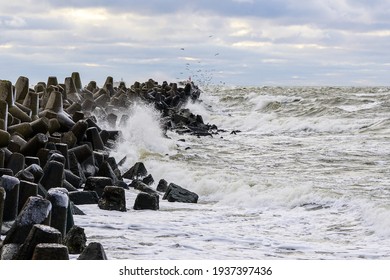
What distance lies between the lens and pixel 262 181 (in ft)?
36.1

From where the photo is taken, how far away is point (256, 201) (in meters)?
9.55

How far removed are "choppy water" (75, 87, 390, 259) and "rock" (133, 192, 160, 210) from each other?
0.14 metres

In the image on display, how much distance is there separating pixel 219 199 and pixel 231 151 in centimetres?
681

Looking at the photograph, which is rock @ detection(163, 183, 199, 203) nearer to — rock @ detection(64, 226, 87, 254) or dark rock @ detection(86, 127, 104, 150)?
dark rock @ detection(86, 127, 104, 150)

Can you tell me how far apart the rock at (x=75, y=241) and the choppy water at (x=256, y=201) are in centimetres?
32

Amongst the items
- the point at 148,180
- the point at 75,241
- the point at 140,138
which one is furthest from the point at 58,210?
the point at 140,138

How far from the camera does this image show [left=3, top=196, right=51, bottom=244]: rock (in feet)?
16.1

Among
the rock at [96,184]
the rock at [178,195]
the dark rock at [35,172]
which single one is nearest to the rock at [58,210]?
the dark rock at [35,172]

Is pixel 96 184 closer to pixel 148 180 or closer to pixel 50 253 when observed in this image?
pixel 148 180

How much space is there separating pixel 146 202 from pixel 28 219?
3359 millimetres

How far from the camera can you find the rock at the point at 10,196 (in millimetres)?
5914

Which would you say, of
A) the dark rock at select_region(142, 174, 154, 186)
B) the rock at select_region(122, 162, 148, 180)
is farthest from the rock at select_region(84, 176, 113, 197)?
the rock at select_region(122, 162, 148, 180)
